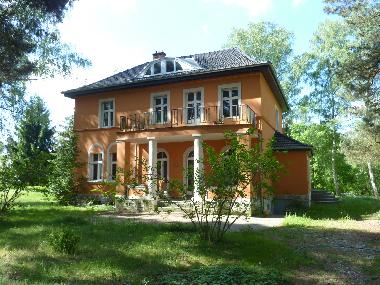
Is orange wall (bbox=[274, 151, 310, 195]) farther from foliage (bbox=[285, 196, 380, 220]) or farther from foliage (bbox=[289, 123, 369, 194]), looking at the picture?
foliage (bbox=[289, 123, 369, 194])

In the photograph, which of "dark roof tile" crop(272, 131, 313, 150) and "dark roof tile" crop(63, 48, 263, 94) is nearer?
"dark roof tile" crop(63, 48, 263, 94)

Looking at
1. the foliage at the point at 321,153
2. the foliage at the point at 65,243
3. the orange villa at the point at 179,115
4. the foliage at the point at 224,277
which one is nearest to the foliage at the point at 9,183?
the foliage at the point at 65,243

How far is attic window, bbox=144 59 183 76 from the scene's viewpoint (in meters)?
19.8

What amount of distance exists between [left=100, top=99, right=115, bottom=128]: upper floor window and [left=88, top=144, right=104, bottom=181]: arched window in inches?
52.5

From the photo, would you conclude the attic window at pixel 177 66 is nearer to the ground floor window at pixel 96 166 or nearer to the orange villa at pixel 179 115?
the orange villa at pixel 179 115

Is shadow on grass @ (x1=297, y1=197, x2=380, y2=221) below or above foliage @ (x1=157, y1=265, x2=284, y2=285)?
below

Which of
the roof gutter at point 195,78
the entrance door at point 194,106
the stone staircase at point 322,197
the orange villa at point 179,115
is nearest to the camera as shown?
the roof gutter at point 195,78

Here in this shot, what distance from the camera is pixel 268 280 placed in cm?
608

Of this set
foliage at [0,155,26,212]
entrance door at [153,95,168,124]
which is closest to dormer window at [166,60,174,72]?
entrance door at [153,95,168,124]

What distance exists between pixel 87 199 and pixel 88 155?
8.45 ft

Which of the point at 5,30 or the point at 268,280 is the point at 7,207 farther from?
the point at 268,280

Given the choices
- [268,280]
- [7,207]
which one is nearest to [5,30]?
[7,207]

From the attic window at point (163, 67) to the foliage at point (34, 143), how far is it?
264 inches

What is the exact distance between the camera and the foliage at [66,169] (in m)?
18.9
